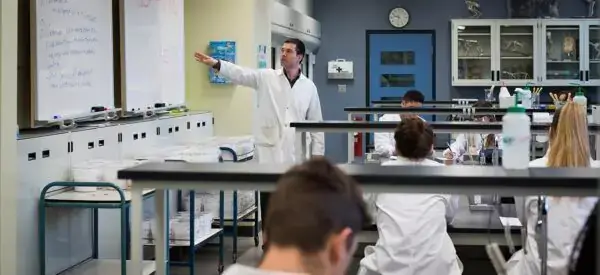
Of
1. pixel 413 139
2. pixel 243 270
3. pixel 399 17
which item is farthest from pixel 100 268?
pixel 399 17

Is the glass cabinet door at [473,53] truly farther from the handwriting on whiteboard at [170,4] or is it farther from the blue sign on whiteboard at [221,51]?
the handwriting on whiteboard at [170,4]

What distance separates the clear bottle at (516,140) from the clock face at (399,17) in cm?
905

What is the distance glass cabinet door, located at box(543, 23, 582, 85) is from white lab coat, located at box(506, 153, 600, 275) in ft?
26.3

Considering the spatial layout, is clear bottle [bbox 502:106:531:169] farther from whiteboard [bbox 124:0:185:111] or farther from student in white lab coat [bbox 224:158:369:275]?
whiteboard [bbox 124:0:185:111]

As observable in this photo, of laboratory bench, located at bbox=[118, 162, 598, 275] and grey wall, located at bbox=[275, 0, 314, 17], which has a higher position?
grey wall, located at bbox=[275, 0, 314, 17]

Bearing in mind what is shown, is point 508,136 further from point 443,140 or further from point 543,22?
point 543,22

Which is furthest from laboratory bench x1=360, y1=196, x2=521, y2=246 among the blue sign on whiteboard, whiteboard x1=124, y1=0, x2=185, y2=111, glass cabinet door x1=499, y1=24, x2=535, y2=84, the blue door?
the blue door

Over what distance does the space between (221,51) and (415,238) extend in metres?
3.66

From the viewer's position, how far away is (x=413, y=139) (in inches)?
123

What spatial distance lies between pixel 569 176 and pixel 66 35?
117 inches

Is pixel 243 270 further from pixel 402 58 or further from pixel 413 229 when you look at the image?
pixel 402 58

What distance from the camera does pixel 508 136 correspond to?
203cm

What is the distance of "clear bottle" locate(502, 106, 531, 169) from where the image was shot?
77.5 inches

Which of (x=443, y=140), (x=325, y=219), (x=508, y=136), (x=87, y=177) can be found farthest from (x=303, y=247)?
(x=443, y=140)
